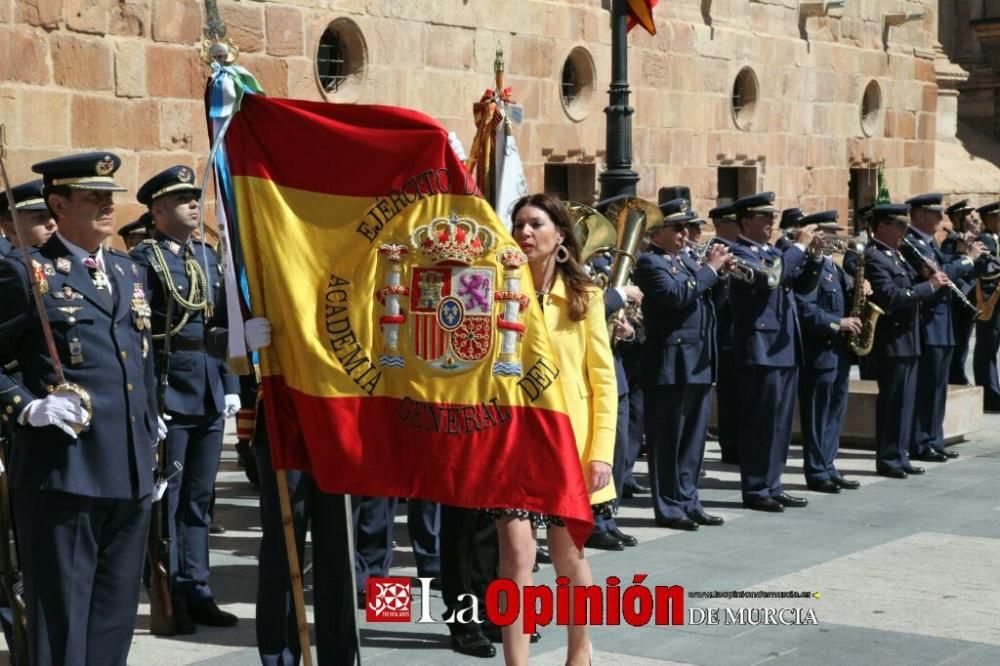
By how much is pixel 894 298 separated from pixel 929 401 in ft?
3.86

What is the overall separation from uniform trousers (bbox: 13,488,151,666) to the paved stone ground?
4.01 ft

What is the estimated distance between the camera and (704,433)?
10.7 meters

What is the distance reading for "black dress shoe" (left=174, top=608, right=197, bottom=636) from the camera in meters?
7.65

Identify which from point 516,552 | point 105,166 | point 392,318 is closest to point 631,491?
point 516,552

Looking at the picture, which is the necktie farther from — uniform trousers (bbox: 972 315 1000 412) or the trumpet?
uniform trousers (bbox: 972 315 1000 412)

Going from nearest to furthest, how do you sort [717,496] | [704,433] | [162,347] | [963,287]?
[162,347], [704,433], [717,496], [963,287]

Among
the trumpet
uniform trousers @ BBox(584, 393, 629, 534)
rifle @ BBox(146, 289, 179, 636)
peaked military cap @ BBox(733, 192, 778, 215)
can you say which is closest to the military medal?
rifle @ BBox(146, 289, 179, 636)

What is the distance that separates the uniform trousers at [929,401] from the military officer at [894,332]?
0.38m

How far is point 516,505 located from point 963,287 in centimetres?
1004

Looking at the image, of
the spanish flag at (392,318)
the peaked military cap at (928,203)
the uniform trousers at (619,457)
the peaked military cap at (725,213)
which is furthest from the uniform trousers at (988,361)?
the spanish flag at (392,318)

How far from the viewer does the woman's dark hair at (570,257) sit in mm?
6777

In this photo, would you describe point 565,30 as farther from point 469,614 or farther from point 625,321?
point 469,614

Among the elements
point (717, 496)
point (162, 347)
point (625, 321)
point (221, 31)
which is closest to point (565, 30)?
point (717, 496)

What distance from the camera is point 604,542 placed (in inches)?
380
